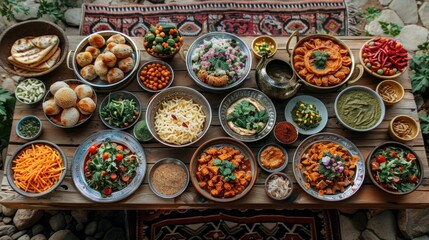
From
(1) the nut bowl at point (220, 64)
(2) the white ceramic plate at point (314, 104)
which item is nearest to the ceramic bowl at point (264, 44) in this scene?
(1) the nut bowl at point (220, 64)

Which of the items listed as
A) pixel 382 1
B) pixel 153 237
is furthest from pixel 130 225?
pixel 382 1

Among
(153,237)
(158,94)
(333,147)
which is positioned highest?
(158,94)

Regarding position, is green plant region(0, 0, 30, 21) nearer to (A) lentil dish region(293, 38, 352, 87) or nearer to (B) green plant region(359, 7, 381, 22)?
(A) lentil dish region(293, 38, 352, 87)

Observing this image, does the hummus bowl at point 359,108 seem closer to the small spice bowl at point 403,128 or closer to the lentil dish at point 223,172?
the small spice bowl at point 403,128

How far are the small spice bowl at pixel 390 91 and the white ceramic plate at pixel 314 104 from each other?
0.58 metres

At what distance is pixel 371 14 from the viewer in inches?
205

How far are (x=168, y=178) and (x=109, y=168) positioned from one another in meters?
0.51

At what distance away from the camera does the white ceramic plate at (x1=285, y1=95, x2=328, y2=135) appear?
3.38 meters

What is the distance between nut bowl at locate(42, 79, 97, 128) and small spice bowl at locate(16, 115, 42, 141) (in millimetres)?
145

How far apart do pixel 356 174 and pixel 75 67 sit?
2.79m

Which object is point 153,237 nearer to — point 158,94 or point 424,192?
point 158,94

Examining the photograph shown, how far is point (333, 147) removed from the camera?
3283 mm

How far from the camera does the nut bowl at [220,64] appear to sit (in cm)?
338

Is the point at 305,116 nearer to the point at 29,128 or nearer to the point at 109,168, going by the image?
the point at 109,168
